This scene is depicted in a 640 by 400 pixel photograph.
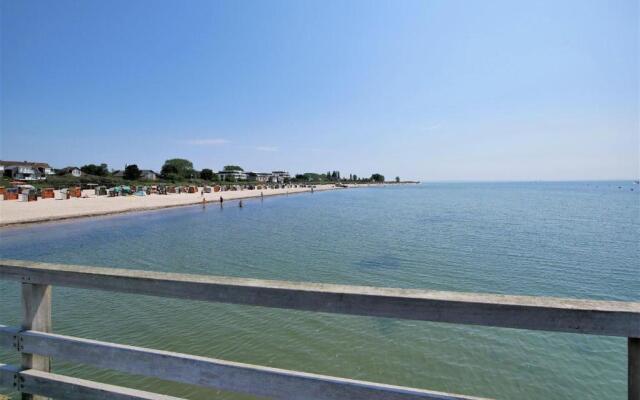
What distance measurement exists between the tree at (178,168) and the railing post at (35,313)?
112 m

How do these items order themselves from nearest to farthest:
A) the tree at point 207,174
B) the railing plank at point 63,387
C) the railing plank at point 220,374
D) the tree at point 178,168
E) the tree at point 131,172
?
1. the railing plank at point 220,374
2. the railing plank at point 63,387
3. the tree at point 131,172
4. the tree at point 178,168
5. the tree at point 207,174

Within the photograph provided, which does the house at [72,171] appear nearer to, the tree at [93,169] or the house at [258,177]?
the tree at [93,169]

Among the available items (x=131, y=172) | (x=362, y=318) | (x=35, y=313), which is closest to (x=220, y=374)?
(x=35, y=313)

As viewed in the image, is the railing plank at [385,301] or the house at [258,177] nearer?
the railing plank at [385,301]

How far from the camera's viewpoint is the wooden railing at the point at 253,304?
151cm

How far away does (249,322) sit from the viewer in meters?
7.91

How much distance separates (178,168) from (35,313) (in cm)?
12670

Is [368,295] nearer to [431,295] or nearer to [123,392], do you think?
[431,295]

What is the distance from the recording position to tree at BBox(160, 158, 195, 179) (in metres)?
113

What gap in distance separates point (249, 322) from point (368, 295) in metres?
6.98

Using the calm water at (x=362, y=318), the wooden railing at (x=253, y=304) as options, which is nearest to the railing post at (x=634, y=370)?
the wooden railing at (x=253, y=304)

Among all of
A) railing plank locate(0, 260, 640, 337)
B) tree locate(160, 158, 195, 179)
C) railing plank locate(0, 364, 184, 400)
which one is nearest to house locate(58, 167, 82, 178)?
tree locate(160, 158, 195, 179)

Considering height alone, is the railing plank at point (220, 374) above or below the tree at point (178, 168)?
below

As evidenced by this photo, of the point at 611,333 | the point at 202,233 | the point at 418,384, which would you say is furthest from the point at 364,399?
the point at 202,233
